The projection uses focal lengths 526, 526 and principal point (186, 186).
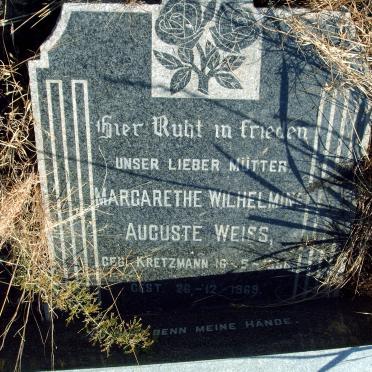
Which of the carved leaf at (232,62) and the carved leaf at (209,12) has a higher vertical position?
the carved leaf at (209,12)

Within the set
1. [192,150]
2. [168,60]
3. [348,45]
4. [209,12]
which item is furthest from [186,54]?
[348,45]

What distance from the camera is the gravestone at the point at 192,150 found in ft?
7.59

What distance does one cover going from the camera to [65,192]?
257 centimetres

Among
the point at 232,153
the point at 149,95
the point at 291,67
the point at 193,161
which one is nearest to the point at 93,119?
the point at 149,95

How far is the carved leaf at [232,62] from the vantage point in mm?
2346

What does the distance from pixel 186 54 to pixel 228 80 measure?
22 centimetres

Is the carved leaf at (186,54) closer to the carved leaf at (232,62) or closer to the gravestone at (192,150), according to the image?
the gravestone at (192,150)

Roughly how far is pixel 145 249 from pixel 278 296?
0.76 metres

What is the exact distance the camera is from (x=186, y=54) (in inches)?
92.0

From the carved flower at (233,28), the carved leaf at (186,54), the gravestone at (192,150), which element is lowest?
the gravestone at (192,150)

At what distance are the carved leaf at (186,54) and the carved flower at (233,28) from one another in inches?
4.9

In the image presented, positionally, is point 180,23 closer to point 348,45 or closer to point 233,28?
point 233,28

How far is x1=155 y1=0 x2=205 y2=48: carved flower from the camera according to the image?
2.28m

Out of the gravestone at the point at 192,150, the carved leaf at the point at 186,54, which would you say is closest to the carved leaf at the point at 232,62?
the gravestone at the point at 192,150
